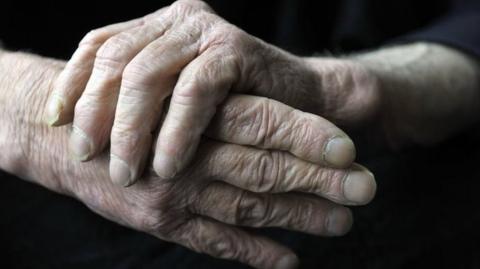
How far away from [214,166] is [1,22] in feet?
1.88

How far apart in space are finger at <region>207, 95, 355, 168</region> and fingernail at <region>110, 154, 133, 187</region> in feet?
Result: 0.39

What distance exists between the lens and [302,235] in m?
0.96

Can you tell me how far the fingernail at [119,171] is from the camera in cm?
66

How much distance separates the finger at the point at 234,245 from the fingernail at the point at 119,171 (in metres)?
0.14

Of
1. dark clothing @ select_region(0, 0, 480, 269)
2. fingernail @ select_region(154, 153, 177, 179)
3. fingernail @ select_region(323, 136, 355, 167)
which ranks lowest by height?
dark clothing @ select_region(0, 0, 480, 269)

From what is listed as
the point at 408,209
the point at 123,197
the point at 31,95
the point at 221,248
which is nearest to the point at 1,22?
the point at 31,95

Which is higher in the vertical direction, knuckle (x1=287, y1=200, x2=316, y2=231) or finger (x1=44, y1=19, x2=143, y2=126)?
finger (x1=44, y1=19, x2=143, y2=126)

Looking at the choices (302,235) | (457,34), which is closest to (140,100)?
(302,235)

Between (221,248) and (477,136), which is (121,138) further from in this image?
(477,136)

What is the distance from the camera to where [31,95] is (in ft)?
2.42

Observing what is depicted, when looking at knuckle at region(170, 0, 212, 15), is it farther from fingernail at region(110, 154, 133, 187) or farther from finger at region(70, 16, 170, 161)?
fingernail at region(110, 154, 133, 187)

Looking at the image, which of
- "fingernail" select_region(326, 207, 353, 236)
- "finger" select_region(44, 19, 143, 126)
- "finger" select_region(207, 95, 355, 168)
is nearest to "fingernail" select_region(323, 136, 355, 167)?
"finger" select_region(207, 95, 355, 168)

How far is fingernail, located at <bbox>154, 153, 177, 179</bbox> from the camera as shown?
0.65m

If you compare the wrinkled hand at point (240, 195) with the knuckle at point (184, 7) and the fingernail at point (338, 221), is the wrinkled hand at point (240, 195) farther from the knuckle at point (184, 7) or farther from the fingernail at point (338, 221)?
the knuckle at point (184, 7)
